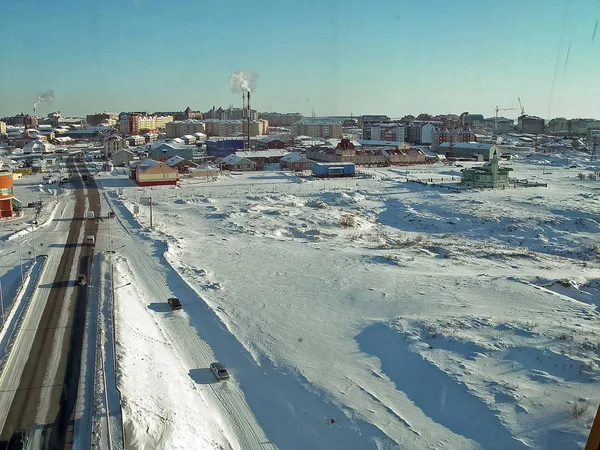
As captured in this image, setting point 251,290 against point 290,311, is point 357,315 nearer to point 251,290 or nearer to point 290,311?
point 290,311

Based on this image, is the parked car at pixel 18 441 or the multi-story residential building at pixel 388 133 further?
the multi-story residential building at pixel 388 133

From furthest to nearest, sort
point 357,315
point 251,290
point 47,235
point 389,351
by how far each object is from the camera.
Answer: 1. point 47,235
2. point 251,290
3. point 357,315
4. point 389,351

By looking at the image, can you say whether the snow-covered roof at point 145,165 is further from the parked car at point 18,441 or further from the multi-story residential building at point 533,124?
the multi-story residential building at point 533,124

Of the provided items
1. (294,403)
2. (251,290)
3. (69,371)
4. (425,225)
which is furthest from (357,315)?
(425,225)

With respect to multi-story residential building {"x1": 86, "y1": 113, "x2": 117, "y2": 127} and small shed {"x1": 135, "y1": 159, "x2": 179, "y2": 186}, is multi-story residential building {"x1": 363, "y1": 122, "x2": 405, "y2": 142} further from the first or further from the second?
multi-story residential building {"x1": 86, "y1": 113, "x2": 117, "y2": 127}

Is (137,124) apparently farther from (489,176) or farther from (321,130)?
(489,176)

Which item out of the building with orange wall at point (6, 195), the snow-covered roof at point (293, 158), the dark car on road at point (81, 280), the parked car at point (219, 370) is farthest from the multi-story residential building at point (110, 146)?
the parked car at point (219, 370)

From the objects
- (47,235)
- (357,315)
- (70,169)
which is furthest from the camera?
(70,169)
